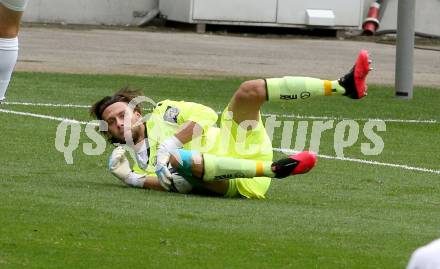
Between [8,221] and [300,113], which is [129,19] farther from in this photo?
[8,221]

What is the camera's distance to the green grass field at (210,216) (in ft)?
24.2

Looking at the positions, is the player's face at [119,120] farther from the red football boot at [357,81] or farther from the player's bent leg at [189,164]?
the red football boot at [357,81]

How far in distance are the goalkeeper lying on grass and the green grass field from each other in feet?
0.52

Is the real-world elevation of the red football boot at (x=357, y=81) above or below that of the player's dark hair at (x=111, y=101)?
above

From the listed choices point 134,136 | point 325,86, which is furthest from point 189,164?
point 325,86

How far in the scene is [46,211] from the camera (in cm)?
851

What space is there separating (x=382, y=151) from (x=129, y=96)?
141 inches

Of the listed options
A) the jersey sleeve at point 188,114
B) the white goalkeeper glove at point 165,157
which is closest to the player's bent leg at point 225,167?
the white goalkeeper glove at point 165,157

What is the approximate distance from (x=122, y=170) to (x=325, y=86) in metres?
1.68

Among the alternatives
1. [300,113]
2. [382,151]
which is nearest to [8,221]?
[382,151]

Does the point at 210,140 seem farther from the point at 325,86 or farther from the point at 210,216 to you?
the point at 210,216

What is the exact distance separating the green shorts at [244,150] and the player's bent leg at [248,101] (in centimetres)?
6

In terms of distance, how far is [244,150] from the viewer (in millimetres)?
9719

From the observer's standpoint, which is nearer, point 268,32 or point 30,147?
point 30,147
